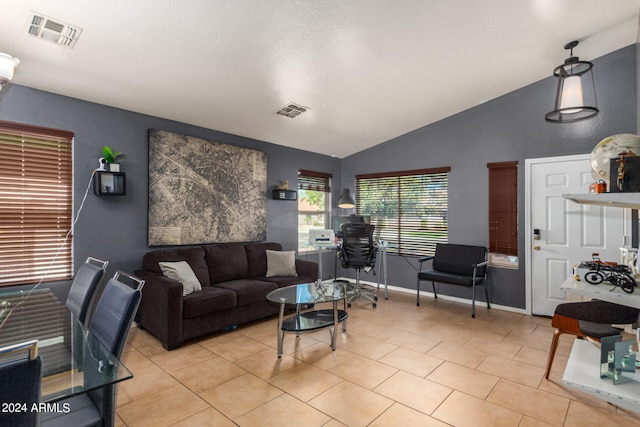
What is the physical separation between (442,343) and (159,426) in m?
2.62

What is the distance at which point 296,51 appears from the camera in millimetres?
2830

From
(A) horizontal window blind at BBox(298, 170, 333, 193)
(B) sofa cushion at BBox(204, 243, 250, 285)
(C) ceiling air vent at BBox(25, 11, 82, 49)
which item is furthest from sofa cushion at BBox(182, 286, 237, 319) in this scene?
(A) horizontal window blind at BBox(298, 170, 333, 193)

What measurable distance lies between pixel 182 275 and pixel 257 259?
48.6 inches

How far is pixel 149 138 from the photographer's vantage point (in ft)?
12.3

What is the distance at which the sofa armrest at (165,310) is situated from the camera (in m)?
3.06

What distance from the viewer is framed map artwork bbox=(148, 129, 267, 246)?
3.80m

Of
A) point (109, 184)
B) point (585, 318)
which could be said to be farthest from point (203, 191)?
point (585, 318)

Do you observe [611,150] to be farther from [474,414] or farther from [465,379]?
[465,379]

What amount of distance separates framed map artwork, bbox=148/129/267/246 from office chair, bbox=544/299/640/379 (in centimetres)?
366

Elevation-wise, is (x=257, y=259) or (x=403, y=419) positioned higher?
A: (x=257, y=259)

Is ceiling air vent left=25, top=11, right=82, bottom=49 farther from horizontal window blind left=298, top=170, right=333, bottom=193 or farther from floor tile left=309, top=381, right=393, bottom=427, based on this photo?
horizontal window blind left=298, top=170, right=333, bottom=193

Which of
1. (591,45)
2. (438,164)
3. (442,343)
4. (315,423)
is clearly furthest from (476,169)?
(315,423)

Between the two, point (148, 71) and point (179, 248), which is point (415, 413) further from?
point (148, 71)

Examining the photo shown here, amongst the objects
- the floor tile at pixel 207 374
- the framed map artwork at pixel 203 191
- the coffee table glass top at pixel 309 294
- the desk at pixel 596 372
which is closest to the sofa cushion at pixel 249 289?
the coffee table glass top at pixel 309 294
